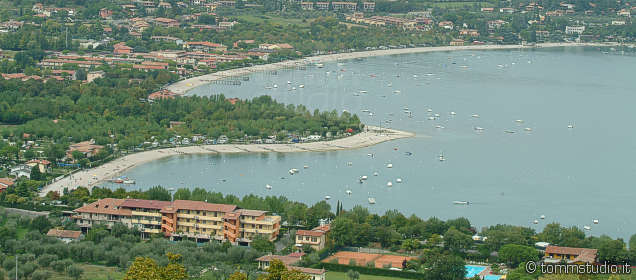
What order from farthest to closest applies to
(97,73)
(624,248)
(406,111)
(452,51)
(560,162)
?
(452,51) < (97,73) < (406,111) < (560,162) < (624,248)

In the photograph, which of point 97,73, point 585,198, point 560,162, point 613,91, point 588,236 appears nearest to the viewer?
point 588,236

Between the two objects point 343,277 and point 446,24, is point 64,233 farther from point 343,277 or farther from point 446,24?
point 446,24

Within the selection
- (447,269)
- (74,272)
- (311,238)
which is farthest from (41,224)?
(447,269)

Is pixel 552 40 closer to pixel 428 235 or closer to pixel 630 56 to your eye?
pixel 630 56

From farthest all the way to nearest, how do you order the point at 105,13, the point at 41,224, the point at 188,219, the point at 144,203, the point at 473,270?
the point at 105,13 → the point at 144,203 → the point at 188,219 → the point at 41,224 → the point at 473,270

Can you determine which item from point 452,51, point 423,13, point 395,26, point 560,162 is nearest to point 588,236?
point 560,162

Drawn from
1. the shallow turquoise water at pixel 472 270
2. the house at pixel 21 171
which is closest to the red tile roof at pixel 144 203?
the house at pixel 21 171

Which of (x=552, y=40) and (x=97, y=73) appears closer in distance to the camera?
(x=97, y=73)

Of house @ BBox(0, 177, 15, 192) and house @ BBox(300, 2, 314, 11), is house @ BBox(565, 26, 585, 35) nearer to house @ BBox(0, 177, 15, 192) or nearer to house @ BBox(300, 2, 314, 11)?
house @ BBox(300, 2, 314, 11)
